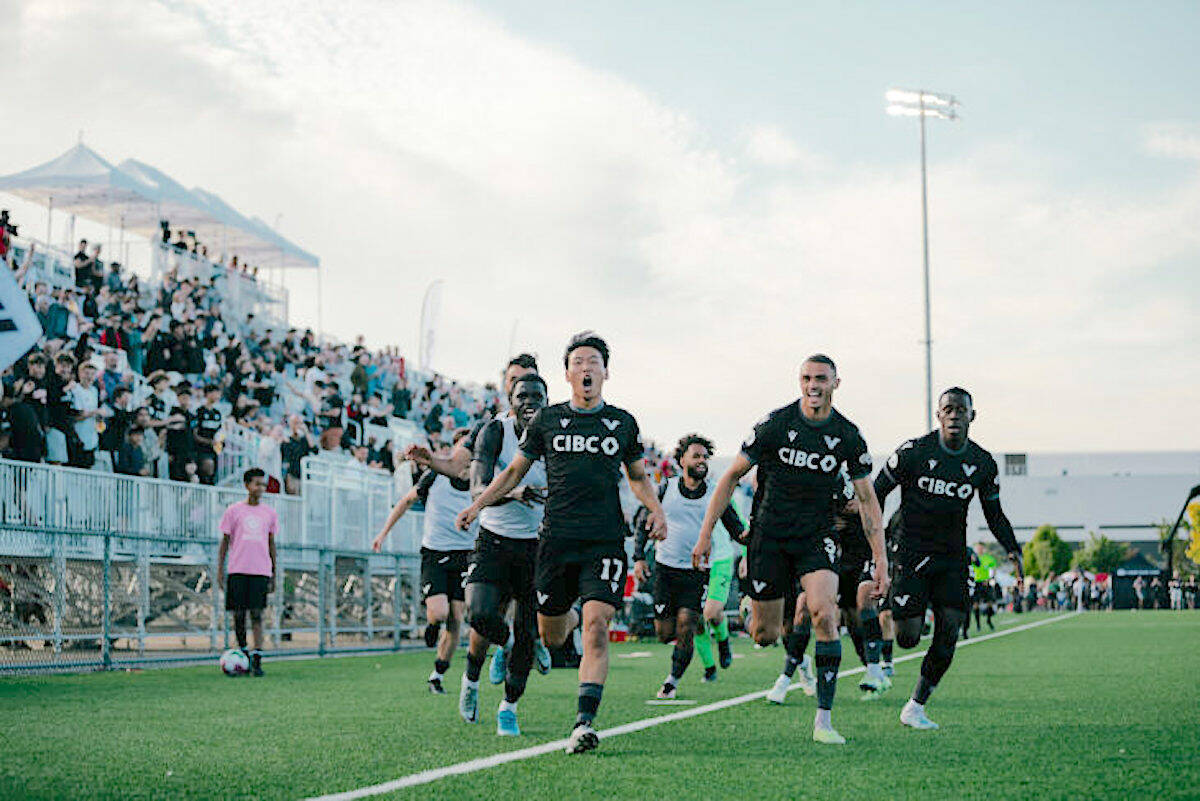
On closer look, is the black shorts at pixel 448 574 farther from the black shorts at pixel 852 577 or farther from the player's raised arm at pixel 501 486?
the player's raised arm at pixel 501 486

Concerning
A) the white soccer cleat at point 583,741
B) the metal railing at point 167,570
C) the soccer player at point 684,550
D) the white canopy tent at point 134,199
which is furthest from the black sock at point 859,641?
the white canopy tent at point 134,199

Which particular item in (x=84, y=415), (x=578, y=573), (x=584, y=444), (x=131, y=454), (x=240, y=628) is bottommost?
(x=240, y=628)

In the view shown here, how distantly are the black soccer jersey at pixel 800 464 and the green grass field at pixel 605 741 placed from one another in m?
1.32

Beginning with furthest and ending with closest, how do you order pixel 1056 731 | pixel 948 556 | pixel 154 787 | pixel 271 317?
pixel 271 317, pixel 948 556, pixel 1056 731, pixel 154 787

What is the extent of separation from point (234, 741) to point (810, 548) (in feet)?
12.2

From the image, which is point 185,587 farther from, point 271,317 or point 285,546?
point 271,317

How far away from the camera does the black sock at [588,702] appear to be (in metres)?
8.29

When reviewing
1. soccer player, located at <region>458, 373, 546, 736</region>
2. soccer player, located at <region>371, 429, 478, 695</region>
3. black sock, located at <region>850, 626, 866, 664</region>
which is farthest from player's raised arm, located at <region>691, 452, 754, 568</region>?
soccer player, located at <region>371, 429, 478, 695</region>

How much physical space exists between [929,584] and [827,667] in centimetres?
124

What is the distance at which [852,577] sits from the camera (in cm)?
1415

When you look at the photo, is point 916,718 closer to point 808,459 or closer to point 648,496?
point 808,459

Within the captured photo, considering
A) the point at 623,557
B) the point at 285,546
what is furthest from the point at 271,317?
the point at 623,557

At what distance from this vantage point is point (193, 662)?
18047mm

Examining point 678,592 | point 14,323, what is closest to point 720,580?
point 678,592
